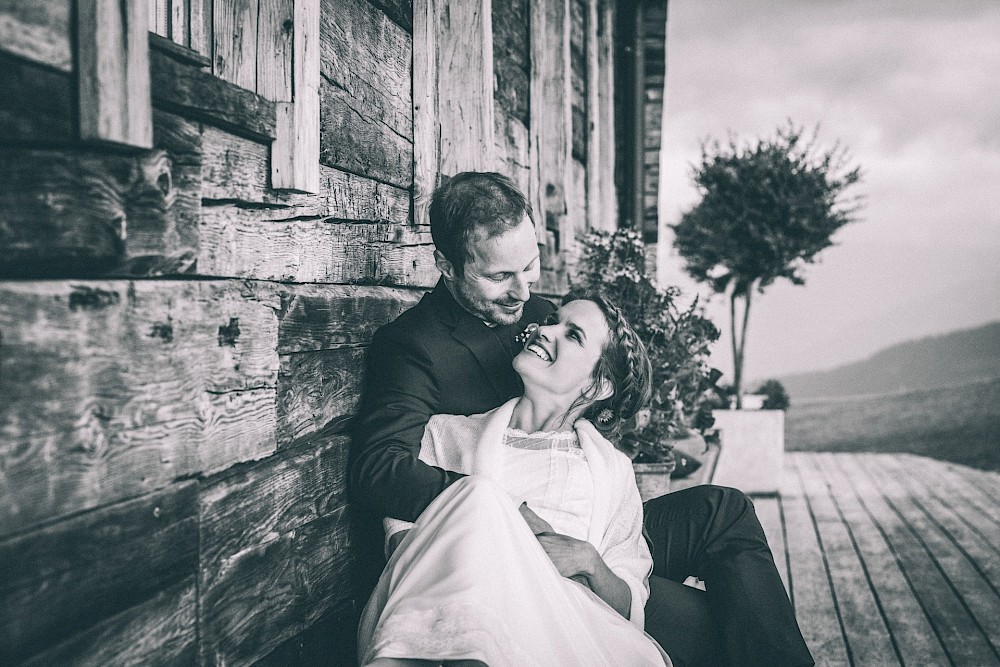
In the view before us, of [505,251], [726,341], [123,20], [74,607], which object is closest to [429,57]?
[505,251]

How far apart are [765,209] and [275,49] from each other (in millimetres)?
6246

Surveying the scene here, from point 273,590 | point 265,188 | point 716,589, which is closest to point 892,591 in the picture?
point 716,589

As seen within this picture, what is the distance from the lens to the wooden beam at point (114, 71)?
1.11 m

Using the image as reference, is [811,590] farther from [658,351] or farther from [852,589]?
[658,351]

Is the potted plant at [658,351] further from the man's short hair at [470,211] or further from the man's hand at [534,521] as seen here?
the man's hand at [534,521]

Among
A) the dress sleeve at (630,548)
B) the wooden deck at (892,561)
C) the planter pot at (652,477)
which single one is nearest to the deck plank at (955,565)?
the wooden deck at (892,561)

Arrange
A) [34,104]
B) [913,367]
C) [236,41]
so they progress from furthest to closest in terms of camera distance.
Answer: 1. [913,367]
2. [236,41]
3. [34,104]

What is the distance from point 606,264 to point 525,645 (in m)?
2.65

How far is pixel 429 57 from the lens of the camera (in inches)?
102

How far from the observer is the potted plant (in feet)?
10.3

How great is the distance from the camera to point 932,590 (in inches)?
138

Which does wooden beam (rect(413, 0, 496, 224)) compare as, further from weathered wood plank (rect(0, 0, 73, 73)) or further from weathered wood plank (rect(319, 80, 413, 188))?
weathered wood plank (rect(0, 0, 73, 73))

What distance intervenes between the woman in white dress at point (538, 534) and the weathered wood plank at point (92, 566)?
15.3 inches

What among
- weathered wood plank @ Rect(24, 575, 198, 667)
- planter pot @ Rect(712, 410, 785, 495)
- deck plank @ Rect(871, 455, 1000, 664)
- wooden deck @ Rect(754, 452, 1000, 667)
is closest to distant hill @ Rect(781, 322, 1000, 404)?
wooden deck @ Rect(754, 452, 1000, 667)
